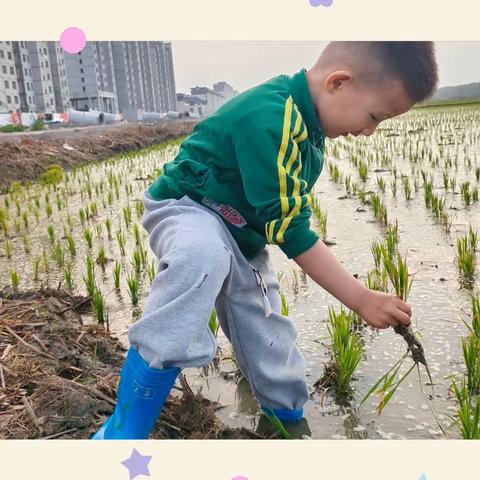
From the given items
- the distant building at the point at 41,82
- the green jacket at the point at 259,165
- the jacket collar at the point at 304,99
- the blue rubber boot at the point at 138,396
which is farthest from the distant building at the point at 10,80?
the blue rubber boot at the point at 138,396

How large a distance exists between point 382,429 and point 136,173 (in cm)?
595

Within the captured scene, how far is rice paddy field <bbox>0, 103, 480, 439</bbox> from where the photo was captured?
144 cm

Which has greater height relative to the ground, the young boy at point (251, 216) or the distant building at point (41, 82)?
the distant building at point (41, 82)

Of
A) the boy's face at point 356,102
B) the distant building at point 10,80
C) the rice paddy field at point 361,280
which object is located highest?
the distant building at point 10,80

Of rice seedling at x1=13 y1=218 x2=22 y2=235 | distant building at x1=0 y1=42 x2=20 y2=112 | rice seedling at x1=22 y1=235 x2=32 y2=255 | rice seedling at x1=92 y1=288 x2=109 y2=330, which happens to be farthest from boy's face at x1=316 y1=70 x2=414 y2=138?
distant building at x1=0 y1=42 x2=20 y2=112

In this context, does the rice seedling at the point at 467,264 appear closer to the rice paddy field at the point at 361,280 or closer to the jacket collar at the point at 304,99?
the rice paddy field at the point at 361,280

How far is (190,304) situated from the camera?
111 centimetres

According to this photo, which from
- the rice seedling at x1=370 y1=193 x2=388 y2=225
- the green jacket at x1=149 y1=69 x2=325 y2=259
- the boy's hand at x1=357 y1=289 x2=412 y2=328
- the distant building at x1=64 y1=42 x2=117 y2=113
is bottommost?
the rice seedling at x1=370 y1=193 x2=388 y2=225

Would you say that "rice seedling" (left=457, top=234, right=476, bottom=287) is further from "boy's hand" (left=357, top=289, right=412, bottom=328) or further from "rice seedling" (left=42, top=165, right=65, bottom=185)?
"rice seedling" (left=42, top=165, right=65, bottom=185)

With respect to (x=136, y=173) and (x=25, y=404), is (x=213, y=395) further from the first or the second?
(x=136, y=173)

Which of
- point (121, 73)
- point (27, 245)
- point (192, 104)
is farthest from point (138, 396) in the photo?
point (121, 73)

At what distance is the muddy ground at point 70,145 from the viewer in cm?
738

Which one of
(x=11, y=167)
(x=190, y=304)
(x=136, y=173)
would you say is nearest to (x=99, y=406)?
(x=190, y=304)
